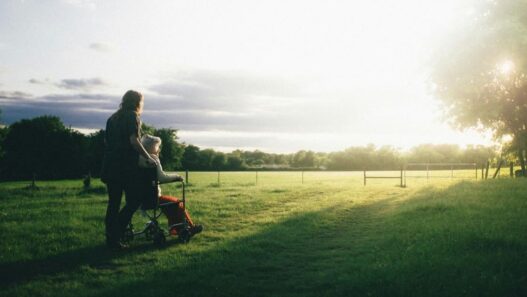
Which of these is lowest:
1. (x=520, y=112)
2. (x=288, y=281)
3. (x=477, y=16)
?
(x=288, y=281)

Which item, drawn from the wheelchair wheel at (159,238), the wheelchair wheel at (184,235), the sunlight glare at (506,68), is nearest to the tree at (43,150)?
the sunlight glare at (506,68)

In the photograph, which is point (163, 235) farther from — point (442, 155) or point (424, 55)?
point (442, 155)

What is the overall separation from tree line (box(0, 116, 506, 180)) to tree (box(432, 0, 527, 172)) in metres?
12.0

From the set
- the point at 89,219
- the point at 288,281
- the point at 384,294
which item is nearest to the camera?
the point at 384,294

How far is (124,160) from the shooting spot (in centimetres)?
812

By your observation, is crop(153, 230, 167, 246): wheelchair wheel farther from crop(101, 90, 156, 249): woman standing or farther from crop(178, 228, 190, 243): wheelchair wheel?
crop(101, 90, 156, 249): woman standing

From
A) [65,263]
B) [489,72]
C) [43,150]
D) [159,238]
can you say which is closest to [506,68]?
[489,72]

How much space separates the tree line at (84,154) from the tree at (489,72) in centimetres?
1197

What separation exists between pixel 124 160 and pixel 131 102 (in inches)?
44.9

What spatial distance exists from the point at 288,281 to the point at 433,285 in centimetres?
219

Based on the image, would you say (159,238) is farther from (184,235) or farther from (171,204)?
(171,204)

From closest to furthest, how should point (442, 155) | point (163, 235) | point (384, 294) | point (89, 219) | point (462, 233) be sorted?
point (384, 294)
point (163, 235)
point (462, 233)
point (89, 219)
point (442, 155)

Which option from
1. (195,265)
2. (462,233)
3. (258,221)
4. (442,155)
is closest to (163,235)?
(195,265)

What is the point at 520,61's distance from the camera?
2281cm
